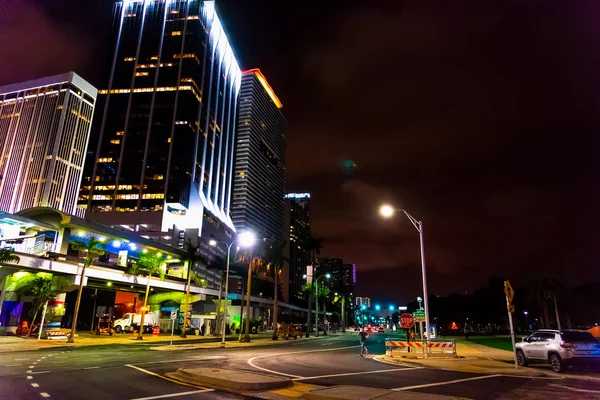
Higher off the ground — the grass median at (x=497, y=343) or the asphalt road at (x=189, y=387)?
the asphalt road at (x=189, y=387)

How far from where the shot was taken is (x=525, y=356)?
19.2 m

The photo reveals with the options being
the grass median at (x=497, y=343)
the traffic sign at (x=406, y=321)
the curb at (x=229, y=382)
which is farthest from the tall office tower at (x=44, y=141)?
the curb at (x=229, y=382)

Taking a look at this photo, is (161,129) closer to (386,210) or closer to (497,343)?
(497,343)

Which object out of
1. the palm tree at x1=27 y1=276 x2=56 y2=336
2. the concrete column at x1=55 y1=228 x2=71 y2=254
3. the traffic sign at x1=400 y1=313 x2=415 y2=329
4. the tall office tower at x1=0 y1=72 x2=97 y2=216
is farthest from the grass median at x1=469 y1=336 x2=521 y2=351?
the tall office tower at x1=0 y1=72 x2=97 y2=216

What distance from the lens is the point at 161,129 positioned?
6181 inches

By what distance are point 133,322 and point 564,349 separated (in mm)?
54084

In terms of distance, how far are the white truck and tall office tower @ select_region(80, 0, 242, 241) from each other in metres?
64.3

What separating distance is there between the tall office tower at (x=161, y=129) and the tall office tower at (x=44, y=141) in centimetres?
784

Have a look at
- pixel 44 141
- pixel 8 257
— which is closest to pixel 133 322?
pixel 8 257

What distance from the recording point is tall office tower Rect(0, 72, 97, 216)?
499 feet

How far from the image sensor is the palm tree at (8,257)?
34.5 m

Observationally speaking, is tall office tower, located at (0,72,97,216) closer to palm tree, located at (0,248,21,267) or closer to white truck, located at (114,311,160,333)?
white truck, located at (114,311,160,333)

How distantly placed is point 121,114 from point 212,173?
44631mm

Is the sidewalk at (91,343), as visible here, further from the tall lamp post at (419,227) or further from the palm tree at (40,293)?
the tall lamp post at (419,227)
